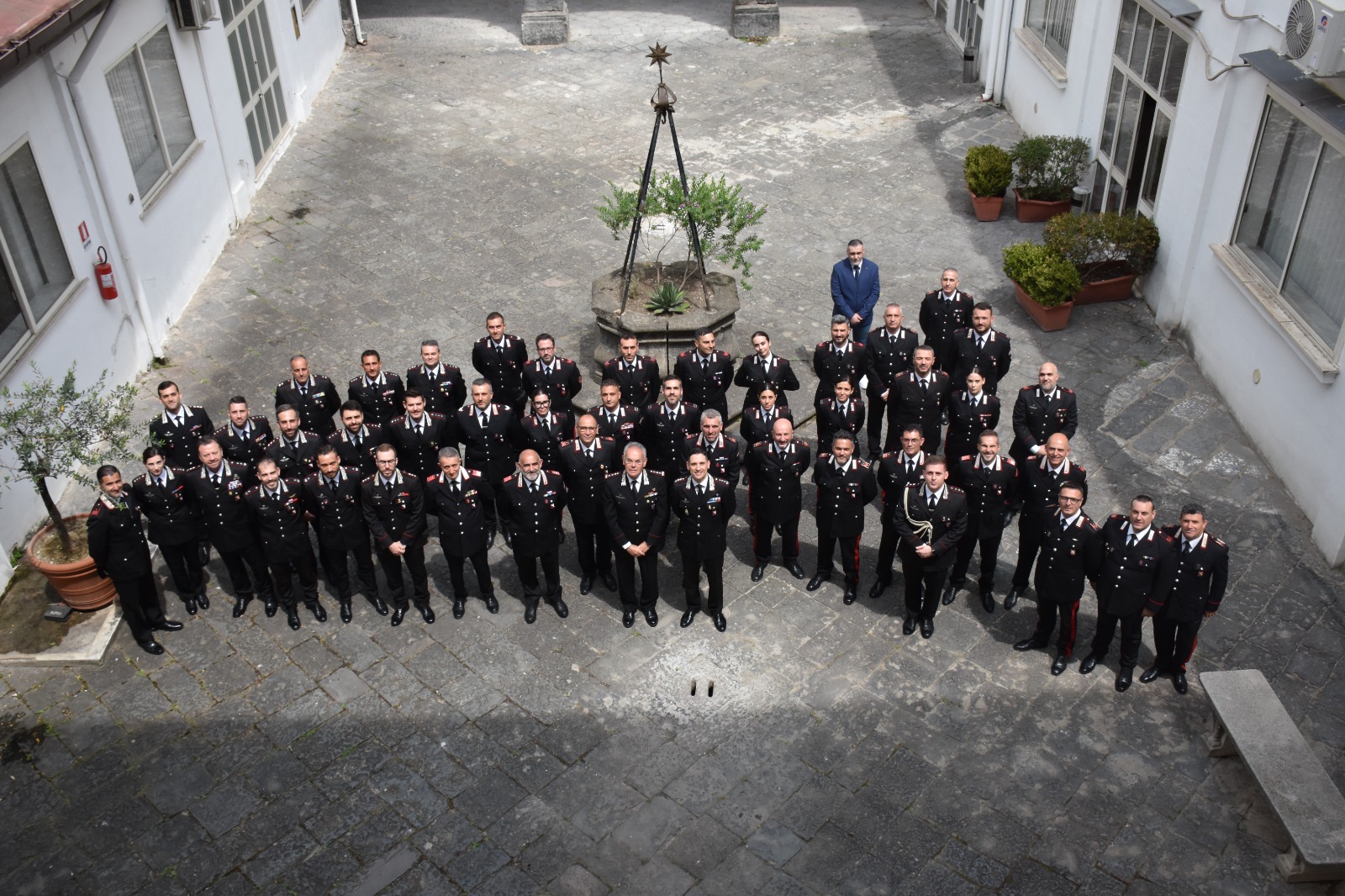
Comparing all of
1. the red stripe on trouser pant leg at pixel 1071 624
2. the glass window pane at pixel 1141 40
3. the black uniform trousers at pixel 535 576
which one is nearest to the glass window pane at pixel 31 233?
the black uniform trousers at pixel 535 576

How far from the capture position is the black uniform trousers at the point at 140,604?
8172 millimetres

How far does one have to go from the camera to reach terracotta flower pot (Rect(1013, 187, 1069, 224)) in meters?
13.9

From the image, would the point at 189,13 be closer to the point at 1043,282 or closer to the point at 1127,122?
the point at 1043,282

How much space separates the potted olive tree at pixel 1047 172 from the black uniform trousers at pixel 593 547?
7.81 meters

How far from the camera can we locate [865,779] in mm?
7172

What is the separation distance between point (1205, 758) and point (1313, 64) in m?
5.35

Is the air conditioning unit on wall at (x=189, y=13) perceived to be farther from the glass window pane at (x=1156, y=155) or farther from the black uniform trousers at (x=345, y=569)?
the glass window pane at (x=1156, y=155)

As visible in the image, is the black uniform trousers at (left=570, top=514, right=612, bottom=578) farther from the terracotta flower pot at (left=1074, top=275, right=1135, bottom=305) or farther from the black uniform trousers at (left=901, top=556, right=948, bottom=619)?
the terracotta flower pot at (left=1074, top=275, right=1135, bottom=305)

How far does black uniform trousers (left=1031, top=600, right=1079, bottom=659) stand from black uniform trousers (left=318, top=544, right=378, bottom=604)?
4.75 metres

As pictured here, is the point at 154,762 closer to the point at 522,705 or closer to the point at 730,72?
the point at 522,705

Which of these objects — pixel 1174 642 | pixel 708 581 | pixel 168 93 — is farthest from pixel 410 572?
pixel 168 93

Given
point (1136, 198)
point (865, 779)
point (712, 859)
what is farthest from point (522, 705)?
point (1136, 198)

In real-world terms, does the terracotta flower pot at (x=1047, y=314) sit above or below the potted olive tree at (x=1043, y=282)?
below

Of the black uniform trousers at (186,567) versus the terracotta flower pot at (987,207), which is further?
the terracotta flower pot at (987,207)
